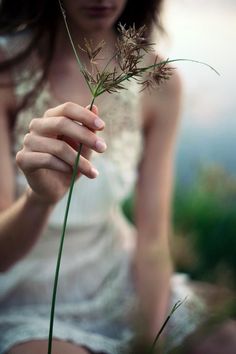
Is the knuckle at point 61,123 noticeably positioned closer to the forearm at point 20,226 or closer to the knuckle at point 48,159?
the knuckle at point 48,159

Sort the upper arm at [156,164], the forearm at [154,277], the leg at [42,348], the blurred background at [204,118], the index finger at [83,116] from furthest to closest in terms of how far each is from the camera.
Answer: the blurred background at [204,118] < the upper arm at [156,164] < the forearm at [154,277] < the leg at [42,348] < the index finger at [83,116]

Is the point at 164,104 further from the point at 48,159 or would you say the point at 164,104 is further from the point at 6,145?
the point at 48,159

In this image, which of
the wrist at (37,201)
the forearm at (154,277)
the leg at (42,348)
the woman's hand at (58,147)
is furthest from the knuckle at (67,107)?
the forearm at (154,277)

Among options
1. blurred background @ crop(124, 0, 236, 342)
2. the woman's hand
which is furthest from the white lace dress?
the woman's hand

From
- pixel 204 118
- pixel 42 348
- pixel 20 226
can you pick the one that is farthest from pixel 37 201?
pixel 204 118

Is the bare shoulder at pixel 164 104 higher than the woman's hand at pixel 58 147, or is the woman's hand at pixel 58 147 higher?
the bare shoulder at pixel 164 104

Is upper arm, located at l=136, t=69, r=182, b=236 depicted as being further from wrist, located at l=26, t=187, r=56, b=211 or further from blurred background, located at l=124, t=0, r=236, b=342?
wrist, located at l=26, t=187, r=56, b=211
